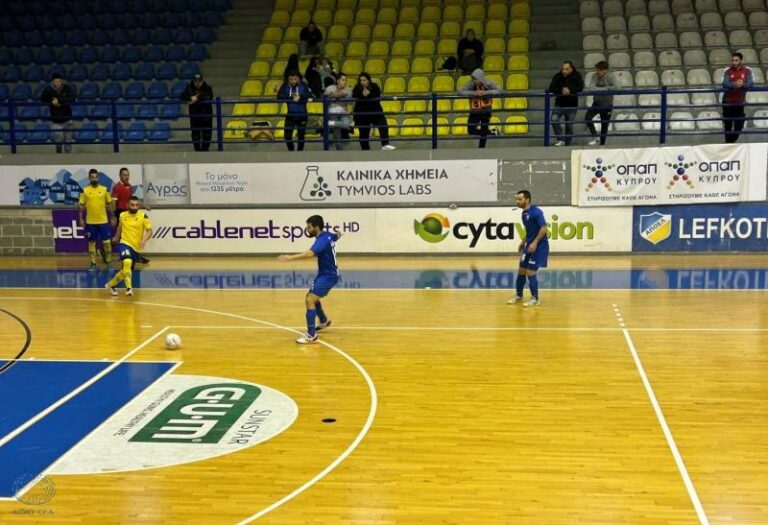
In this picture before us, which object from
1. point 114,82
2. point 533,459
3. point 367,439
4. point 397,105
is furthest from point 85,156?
point 533,459

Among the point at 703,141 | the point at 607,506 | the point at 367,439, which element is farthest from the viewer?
the point at 703,141

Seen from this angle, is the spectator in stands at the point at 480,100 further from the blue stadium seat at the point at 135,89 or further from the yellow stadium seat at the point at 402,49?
the blue stadium seat at the point at 135,89

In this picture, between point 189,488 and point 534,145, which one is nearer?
point 189,488

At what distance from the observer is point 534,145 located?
20453mm

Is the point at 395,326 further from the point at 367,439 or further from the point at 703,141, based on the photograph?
the point at 703,141

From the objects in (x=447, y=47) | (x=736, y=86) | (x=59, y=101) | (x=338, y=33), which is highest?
(x=338, y=33)

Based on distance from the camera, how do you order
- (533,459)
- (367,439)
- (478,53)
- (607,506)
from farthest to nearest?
(478,53)
(367,439)
(533,459)
(607,506)

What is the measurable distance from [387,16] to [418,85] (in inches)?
187

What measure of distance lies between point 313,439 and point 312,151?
1272 cm

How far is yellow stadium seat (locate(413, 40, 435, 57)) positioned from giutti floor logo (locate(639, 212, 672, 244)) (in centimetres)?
840

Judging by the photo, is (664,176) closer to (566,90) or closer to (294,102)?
(566,90)

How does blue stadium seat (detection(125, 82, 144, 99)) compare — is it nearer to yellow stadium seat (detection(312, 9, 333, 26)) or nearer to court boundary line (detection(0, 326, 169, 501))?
yellow stadium seat (detection(312, 9, 333, 26))

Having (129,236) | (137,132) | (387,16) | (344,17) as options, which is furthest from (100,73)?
(129,236)

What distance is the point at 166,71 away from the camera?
81.1 feet
